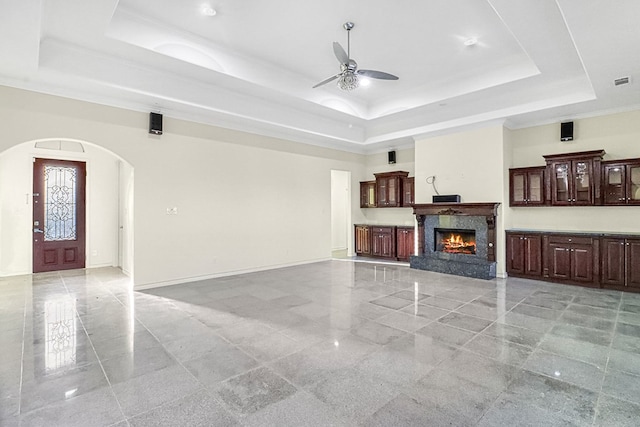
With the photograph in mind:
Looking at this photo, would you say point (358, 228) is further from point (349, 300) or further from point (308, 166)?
point (349, 300)

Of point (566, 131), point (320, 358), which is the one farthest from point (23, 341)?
point (566, 131)

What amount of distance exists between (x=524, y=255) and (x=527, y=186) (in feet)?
4.65

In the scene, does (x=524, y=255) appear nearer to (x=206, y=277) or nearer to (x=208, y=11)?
(x=206, y=277)

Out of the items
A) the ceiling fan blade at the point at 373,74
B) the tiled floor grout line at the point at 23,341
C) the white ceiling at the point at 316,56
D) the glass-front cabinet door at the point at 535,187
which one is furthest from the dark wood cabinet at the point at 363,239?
the tiled floor grout line at the point at 23,341

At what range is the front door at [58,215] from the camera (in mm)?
7184

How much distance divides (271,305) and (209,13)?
4.05 m

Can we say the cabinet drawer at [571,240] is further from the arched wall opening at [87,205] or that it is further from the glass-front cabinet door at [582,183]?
the arched wall opening at [87,205]

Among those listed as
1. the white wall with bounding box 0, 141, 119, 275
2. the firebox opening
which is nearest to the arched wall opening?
the white wall with bounding box 0, 141, 119, 275

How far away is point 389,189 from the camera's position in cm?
905

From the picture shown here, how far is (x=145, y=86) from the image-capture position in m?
5.04

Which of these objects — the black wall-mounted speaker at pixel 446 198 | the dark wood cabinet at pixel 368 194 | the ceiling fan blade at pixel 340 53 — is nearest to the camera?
the ceiling fan blade at pixel 340 53

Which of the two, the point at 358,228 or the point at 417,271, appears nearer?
the point at 417,271

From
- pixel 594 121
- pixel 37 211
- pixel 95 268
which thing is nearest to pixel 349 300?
pixel 594 121

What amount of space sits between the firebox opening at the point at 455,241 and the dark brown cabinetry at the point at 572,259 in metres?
1.38
